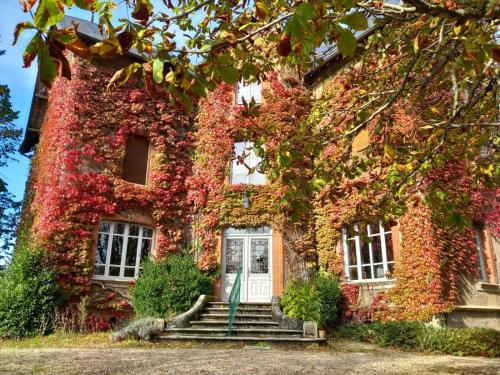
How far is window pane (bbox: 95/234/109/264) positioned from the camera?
37.5 ft

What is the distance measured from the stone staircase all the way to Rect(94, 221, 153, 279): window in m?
2.78

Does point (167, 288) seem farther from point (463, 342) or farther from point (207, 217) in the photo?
point (463, 342)

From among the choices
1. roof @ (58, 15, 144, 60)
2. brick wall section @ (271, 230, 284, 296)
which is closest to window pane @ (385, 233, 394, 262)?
brick wall section @ (271, 230, 284, 296)

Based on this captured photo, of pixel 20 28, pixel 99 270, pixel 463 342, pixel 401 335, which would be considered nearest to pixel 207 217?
pixel 99 270

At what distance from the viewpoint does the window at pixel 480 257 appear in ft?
35.3

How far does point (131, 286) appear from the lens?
11.4 metres

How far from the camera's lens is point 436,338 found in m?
8.46

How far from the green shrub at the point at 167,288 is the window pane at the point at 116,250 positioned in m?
1.03

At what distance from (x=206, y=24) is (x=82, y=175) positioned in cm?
873

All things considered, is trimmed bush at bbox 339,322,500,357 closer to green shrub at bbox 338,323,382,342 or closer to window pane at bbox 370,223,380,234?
green shrub at bbox 338,323,382,342

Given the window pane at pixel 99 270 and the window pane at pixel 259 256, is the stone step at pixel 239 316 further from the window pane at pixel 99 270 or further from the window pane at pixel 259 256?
the window pane at pixel 99 270

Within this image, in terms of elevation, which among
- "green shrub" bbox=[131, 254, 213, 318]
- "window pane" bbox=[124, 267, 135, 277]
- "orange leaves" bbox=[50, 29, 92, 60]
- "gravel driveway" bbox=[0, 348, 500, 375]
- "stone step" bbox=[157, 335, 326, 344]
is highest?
"orange leaves" bbox=[50, 29, 92, 60]

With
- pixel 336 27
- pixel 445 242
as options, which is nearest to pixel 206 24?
pixel 336 27

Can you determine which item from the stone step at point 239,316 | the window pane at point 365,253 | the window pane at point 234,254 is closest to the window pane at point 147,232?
the window pane at point 234,254
